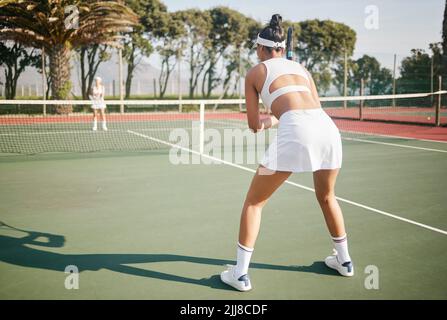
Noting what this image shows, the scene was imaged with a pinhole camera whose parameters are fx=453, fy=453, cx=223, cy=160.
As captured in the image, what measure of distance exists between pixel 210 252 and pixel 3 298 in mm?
1817

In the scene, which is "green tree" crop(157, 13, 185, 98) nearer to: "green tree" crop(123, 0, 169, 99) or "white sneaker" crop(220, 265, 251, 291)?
"green tree" crop(123, 0, 169, 99)

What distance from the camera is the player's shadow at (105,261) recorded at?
3814mm

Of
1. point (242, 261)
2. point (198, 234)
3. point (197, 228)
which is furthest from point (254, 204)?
point (197, 228)

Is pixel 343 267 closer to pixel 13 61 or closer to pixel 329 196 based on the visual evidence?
pixel 329 196

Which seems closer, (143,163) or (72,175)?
(72,175)

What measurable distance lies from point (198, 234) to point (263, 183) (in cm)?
160

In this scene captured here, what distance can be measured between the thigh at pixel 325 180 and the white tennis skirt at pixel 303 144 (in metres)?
0.11

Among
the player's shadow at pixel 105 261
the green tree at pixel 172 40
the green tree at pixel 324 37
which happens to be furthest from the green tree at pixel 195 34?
the player's shadow at pixel 105 261

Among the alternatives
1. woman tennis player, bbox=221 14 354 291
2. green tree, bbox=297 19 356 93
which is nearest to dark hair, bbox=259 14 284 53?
woman tennis player, bbox=221 14 354 291

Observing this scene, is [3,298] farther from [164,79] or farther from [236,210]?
[164,79]

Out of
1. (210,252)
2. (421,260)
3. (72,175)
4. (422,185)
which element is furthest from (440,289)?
(72,175)

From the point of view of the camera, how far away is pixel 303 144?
3.37 m

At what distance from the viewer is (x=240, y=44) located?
37219 mm
